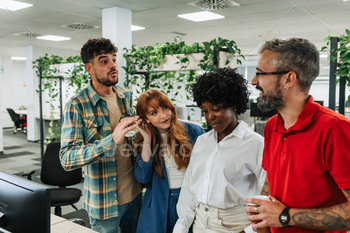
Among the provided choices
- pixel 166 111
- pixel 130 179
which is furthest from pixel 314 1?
pixel 130 179

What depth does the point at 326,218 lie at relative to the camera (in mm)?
A: 908

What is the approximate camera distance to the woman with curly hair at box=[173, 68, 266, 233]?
1329 millimetres

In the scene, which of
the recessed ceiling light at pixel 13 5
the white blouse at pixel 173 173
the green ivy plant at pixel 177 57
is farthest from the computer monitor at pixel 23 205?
the recessed ceiling light at pixel 13 5

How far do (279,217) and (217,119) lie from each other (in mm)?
567

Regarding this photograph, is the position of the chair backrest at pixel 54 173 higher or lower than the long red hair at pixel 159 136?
lower

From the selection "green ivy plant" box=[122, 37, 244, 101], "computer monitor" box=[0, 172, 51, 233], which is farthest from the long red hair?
"green ivy plant" box=[122, 37, 244, 101]

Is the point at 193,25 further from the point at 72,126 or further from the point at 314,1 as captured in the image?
the point at 72,126

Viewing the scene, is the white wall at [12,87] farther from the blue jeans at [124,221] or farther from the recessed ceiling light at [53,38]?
the blue jeans at [124,221]

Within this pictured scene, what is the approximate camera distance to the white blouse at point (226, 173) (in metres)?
1.33

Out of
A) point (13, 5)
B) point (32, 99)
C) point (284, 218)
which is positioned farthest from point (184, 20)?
point (32, 99)

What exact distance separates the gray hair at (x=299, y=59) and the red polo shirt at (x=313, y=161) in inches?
3.9

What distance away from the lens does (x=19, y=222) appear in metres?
1.09

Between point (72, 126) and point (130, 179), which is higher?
point (72, 126)

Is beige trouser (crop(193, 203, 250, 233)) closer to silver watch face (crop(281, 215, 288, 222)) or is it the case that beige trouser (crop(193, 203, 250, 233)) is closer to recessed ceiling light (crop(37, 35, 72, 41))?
silver watch face (crop(281, 215, 288, 222))
